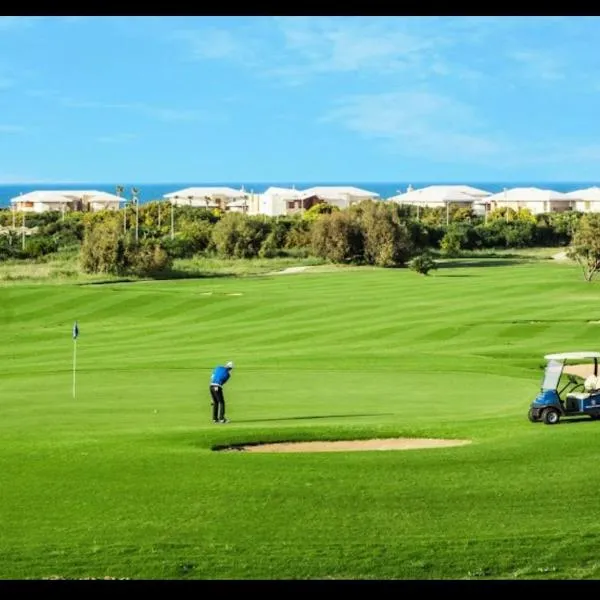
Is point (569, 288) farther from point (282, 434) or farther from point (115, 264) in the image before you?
point (282, 434)

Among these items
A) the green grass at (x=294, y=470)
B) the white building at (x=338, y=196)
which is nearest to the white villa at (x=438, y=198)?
the white building at (x=338, y=196)

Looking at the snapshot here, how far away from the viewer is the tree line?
2657 inches

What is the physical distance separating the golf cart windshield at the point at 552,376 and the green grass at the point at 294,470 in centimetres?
66

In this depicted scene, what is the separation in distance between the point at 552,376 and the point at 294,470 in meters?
6.23

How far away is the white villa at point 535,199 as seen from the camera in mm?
140125

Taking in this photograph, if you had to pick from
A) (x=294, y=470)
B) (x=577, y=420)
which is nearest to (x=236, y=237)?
(x=577, y=420)

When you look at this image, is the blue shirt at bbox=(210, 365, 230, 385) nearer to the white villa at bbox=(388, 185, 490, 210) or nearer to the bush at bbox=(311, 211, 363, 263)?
the bush at bbox=(311, 211, 363, 263)

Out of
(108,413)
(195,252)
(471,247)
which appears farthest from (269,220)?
(108,413)

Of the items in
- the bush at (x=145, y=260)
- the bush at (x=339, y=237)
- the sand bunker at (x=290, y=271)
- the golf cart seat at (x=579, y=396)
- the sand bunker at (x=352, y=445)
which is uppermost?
the bush at (x=339, y=237)

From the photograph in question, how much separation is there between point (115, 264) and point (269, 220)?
23.3 m

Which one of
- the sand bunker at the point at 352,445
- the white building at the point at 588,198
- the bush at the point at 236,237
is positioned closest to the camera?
the sand bunker at the point at 352,445

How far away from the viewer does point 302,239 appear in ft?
281

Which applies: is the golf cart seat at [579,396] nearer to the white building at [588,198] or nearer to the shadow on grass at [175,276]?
the shadow on grass at [175,276]

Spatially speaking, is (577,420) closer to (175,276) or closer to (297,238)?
(175,276)
